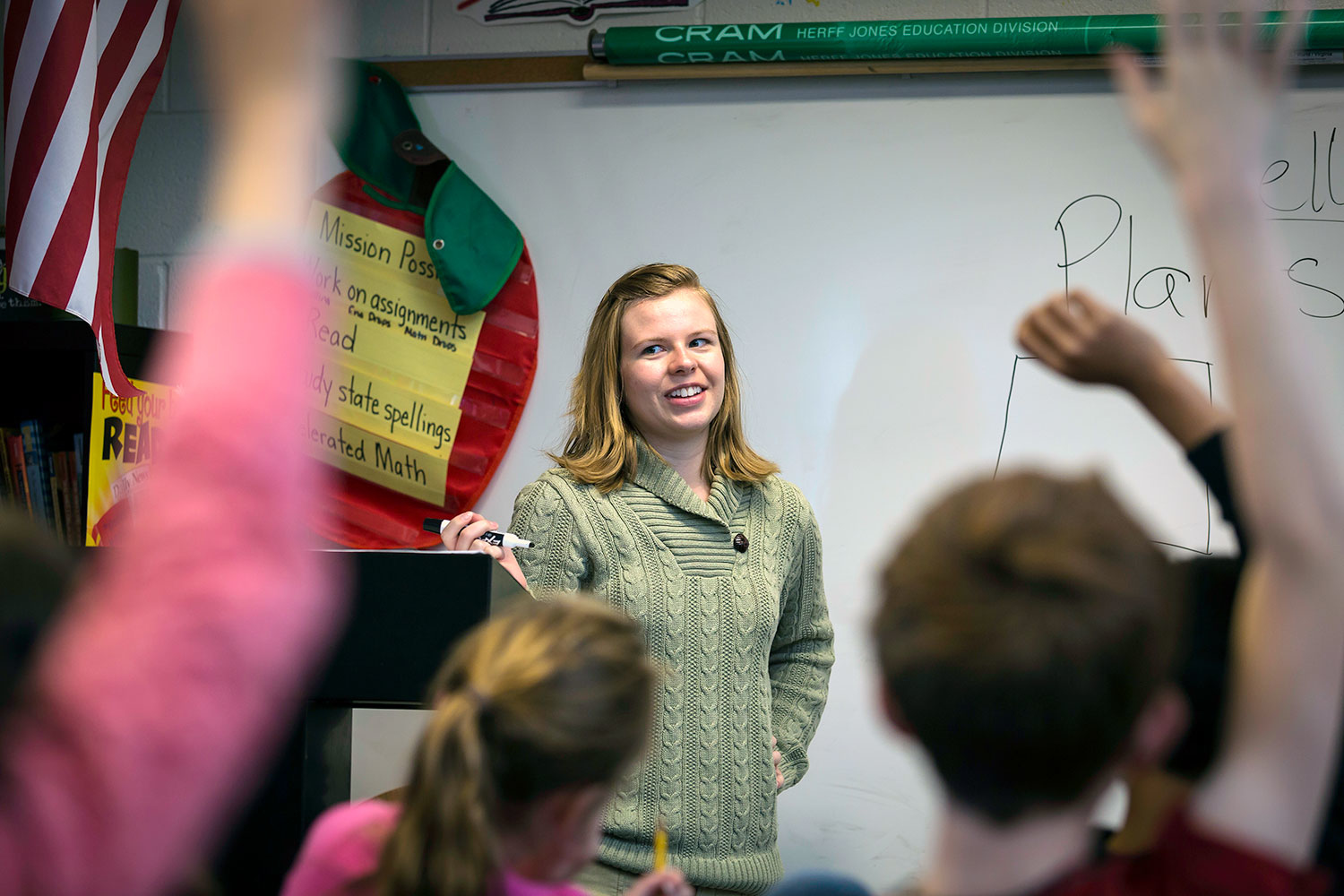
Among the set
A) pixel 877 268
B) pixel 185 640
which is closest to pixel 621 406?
pixel 877 268

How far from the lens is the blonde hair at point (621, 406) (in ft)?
5.62

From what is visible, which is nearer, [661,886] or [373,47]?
[661,886]

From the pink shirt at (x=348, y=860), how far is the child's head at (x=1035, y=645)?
27 cm

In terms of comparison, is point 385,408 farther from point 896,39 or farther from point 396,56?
point 896,39

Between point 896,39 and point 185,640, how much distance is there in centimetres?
207

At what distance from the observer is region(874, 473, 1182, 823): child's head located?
52cm

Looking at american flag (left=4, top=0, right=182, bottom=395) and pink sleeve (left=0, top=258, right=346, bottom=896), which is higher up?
american flag (left=4, top=0, right=182, bottom=395)

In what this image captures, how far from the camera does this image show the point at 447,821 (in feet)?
2.06

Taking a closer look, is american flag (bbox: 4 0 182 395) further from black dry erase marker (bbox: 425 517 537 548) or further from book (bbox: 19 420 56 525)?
black dry erase marker (bbox: 425 517 537 548)

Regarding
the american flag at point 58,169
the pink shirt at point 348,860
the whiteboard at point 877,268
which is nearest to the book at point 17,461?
the american flag at point 58,169

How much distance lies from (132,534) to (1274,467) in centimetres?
Result: 45

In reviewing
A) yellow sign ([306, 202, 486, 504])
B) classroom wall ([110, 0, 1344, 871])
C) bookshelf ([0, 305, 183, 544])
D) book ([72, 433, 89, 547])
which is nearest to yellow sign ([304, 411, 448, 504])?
yellow sign ([306, 202, 486, 504])

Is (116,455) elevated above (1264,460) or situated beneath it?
situated beneath

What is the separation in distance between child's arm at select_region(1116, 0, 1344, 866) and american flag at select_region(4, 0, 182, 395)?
1591 millimetres
